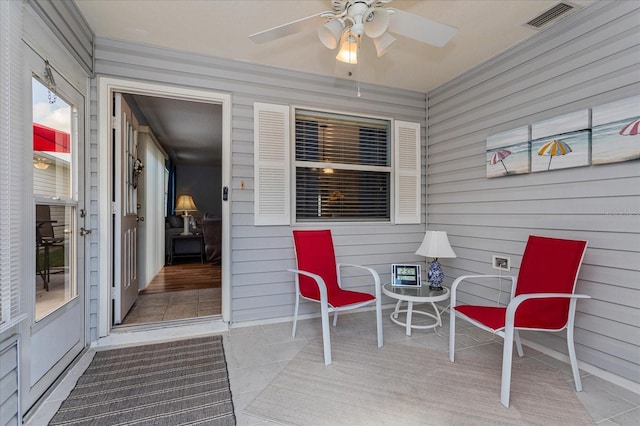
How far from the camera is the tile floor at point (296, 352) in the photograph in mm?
1700

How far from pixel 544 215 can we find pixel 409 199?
143cm

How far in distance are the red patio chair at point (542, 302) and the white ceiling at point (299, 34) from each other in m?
1.71

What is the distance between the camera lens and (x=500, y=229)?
2816 mm

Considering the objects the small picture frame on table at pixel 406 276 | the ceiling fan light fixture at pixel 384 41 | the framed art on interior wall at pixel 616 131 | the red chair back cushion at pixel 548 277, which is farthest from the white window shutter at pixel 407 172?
the framed art on interior wall at pixel 616 131

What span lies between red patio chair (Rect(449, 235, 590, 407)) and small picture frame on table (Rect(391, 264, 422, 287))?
2.19 ft

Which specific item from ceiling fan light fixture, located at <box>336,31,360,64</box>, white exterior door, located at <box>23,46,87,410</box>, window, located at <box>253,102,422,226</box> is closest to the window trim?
window, located at <box>253,102,422,226</box>

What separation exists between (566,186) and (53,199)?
361 centimetres

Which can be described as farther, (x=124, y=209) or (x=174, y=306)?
(x=174, y=306)

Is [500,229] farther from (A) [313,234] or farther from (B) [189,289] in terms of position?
(B) [189,289]

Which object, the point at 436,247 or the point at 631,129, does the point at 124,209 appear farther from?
the point at 631,129

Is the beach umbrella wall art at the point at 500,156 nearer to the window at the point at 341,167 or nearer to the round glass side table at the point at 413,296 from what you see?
the window at the point at 341,167

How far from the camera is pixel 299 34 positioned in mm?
2494

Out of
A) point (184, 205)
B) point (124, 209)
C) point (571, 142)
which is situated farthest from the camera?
point (184, 205)

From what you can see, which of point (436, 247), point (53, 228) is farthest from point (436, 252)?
point (53, 228)
